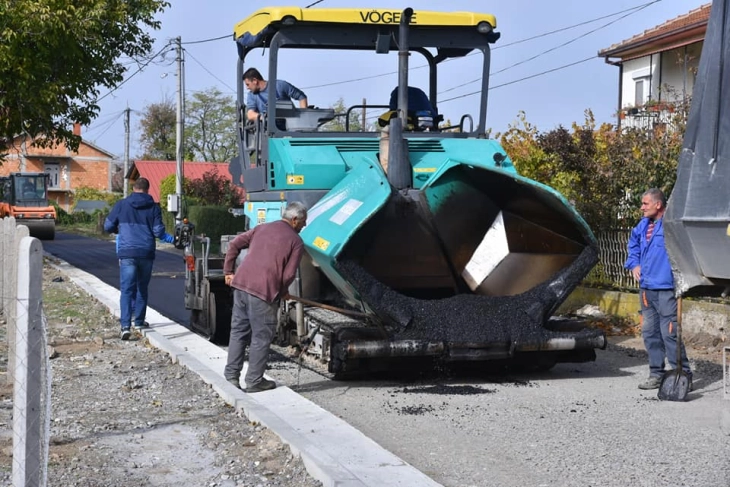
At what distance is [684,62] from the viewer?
2742cm

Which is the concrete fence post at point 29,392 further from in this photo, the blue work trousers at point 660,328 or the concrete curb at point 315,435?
the blue work trousers at point 660,328

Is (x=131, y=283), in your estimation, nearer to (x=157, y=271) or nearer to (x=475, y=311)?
(x=475, y=311)

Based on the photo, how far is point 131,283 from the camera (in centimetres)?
1105

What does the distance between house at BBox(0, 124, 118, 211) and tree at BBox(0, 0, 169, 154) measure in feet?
204

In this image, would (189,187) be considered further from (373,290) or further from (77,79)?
(373,290)

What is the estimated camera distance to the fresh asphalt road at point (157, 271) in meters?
15.3

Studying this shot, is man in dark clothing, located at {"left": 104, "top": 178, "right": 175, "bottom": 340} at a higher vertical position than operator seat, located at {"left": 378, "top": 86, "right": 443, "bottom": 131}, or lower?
lower

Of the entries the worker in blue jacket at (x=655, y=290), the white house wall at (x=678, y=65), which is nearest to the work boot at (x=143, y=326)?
the worker in blue jacket at (x=655, y=290)

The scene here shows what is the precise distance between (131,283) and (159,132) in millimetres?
78401

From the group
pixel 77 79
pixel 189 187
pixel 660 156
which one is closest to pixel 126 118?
pixel 189 187

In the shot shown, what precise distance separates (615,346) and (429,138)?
3.27 m

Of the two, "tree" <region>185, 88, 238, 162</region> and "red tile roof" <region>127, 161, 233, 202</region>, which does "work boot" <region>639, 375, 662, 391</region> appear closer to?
"red tile roof" <region>127, 161, 233, 202</region>

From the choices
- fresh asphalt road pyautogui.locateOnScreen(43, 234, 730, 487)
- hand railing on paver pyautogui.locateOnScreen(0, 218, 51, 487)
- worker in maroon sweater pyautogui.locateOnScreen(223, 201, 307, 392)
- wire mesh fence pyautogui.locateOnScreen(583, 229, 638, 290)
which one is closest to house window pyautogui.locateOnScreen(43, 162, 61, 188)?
wire mesh fence pyautogui.locateOnScreen(583, 229, 638, 290)

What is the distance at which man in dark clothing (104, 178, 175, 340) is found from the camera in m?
11.0
